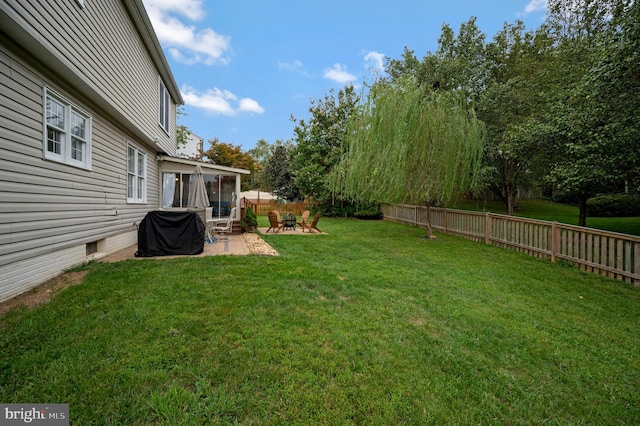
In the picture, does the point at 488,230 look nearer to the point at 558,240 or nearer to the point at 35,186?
the point at 558,240

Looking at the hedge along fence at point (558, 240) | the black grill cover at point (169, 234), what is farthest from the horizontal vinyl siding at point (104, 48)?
the hedge along fence at point (558, 240)

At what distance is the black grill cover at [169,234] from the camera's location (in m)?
6.25

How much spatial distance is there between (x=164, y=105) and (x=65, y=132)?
6.83m

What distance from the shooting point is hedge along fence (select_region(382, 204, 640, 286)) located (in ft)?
17.6

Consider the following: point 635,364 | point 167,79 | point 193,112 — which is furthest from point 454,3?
point 193,112

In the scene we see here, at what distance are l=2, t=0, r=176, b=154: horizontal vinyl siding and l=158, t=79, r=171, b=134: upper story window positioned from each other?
84 cm

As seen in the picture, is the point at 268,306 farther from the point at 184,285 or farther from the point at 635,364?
the point at 635,364

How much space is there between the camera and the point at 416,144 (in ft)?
28.9

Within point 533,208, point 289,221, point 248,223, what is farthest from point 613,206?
point 248,223

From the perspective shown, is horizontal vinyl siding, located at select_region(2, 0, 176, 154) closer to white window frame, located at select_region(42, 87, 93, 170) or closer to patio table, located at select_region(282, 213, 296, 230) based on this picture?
white window frame, located at select_region(42, 87, 93, 170)

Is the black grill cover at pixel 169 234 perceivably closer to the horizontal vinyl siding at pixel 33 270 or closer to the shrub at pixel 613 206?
the horizontal vinyl siding at pixel 33 270

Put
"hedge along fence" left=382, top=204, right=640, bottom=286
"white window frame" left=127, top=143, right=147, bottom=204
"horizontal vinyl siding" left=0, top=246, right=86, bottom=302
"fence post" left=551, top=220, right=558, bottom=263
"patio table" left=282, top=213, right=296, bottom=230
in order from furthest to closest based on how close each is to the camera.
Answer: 1. "patio table" left=282, top=213, right=296, bottom=230
2. "white window frame" left=127, top=143, right=147, bottom=204
3. "fence post" left=551, top=220, right=558, bottom=263
4. "hedge along fence" left=382, top=204, right=640, bottom=286
5. "horizontal vinyl siding" left=0, top=246, right=86, bottom=302

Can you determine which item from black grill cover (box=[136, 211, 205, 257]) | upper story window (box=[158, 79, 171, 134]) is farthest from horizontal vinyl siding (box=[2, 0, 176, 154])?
black grill cover (box=[136, 211, 205, 257])

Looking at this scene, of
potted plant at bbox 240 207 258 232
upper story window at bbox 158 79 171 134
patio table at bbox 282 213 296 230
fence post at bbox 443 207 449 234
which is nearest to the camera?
upper story window at bbox 158 79 171 134
